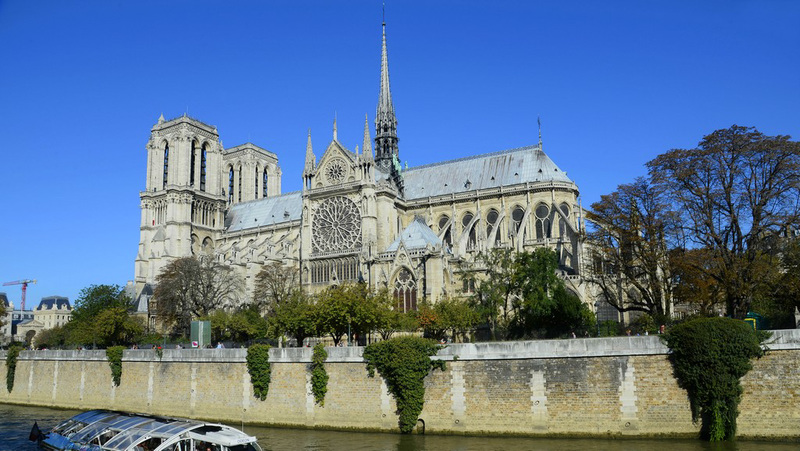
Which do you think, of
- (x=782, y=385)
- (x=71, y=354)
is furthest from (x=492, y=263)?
(x=71, y=354)

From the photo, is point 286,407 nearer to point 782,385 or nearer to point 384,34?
point 782,385

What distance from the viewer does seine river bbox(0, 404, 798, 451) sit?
25.0m

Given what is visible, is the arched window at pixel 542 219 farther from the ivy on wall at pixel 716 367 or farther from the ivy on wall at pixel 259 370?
the ivy on wall at pixel 716 367

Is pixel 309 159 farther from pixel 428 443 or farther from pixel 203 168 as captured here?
pixel 428 443

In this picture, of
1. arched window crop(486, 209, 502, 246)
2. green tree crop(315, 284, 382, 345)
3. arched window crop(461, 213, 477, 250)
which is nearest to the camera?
green tree crop(315, 284, 382, 345)

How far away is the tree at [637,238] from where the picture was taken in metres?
36.5

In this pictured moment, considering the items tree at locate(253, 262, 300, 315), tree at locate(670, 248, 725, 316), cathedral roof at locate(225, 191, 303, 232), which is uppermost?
cathedral roof at locate(225, 191, 303, 232)

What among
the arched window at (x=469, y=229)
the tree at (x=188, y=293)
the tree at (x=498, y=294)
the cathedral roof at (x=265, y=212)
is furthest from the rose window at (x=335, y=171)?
the tree at (x=498, y=294)

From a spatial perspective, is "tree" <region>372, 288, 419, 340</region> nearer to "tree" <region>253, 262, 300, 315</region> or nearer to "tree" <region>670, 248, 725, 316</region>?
"tree" <region>670, 248, 725, 316</region>

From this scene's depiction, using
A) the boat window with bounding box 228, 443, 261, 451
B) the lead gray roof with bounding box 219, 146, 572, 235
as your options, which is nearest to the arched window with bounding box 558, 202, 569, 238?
the lead gray roof with bounding box 219, 146, 572, 235

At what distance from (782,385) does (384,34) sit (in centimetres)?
6330

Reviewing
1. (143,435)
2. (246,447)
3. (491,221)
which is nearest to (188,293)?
(491,221)

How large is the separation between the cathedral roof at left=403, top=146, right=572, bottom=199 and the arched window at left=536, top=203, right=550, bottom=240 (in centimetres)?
268

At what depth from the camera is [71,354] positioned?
46.9 metres
